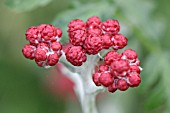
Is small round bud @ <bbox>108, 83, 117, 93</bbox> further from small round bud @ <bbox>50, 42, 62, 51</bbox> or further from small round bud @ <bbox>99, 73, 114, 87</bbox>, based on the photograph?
small round bud @ <bbox>50, 42, 62, 51</bbox>

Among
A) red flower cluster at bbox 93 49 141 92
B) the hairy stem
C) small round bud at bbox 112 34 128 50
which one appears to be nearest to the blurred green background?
the hairy stem

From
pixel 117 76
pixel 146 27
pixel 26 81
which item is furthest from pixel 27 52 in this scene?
pixel 26 81

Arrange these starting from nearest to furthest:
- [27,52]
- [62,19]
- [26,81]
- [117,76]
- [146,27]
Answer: [117,76] < [27,52] < [62,19] < [146,27] < [26,81]

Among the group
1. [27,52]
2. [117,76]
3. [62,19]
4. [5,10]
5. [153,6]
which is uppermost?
[5,10]

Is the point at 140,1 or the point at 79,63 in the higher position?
the point at 140,1

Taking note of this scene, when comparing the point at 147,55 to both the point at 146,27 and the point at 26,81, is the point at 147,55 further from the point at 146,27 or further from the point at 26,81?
the point at 26,81

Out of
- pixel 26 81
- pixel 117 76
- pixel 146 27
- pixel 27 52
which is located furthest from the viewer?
pixel 26 81

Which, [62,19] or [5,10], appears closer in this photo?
[62,19]
